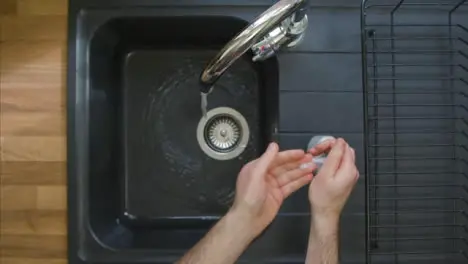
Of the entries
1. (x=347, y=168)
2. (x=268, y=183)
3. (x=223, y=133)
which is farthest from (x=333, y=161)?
(x=223, y=133)

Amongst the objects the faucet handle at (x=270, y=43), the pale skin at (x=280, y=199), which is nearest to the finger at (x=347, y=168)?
the pale skin at (x=280, y=199)

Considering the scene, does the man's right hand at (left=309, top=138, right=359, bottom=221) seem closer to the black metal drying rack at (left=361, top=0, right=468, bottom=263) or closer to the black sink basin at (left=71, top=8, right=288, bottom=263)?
the black metal drying rack at (left=361, top=0, right=468, bottom=263)

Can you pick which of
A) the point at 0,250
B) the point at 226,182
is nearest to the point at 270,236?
the point at 226,182

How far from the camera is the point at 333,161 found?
0.93 metres

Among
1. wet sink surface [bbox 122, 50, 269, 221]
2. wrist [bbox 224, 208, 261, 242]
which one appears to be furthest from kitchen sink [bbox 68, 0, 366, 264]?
wrist [bbox 224, 208, 261, 242]

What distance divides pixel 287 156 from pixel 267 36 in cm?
22

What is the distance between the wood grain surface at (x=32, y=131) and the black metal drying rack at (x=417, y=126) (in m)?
0.60

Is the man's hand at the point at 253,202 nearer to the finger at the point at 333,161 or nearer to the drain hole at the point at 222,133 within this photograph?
the finger at the point at 333,161

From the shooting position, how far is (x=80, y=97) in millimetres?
1076

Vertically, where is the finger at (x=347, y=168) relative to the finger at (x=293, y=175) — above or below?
above

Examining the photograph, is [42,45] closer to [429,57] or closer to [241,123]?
[241,123]

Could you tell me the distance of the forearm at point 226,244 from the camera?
37.9 inches

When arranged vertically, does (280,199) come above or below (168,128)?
below

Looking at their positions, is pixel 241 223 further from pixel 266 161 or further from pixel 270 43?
pixel 270 43
